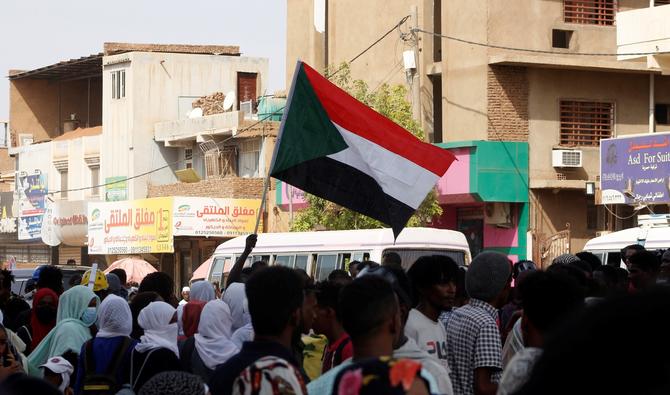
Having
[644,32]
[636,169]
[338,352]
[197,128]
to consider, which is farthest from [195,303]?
[197,128]

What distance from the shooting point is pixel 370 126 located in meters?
11.7

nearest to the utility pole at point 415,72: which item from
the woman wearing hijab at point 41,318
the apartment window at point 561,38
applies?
the apartment window at point 561,38

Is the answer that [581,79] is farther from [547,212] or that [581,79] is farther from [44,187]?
[44,187]

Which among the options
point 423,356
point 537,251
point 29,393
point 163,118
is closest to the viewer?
point 29,393

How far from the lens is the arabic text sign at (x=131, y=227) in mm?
40972

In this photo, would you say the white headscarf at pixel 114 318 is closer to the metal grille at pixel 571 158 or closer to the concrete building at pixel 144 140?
the metal grille at pixel 571 158

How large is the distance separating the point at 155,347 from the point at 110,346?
246 mm

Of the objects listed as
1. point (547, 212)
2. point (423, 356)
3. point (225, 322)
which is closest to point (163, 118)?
point (547, 212)

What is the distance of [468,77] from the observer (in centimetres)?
3070

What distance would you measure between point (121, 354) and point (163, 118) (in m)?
40.8

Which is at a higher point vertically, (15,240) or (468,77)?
(468,77)

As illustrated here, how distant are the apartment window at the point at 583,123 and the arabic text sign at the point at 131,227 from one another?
46.6ft

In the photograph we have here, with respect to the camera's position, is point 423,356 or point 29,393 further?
point 423,356

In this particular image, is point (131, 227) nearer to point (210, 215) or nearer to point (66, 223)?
point (210, 215)
